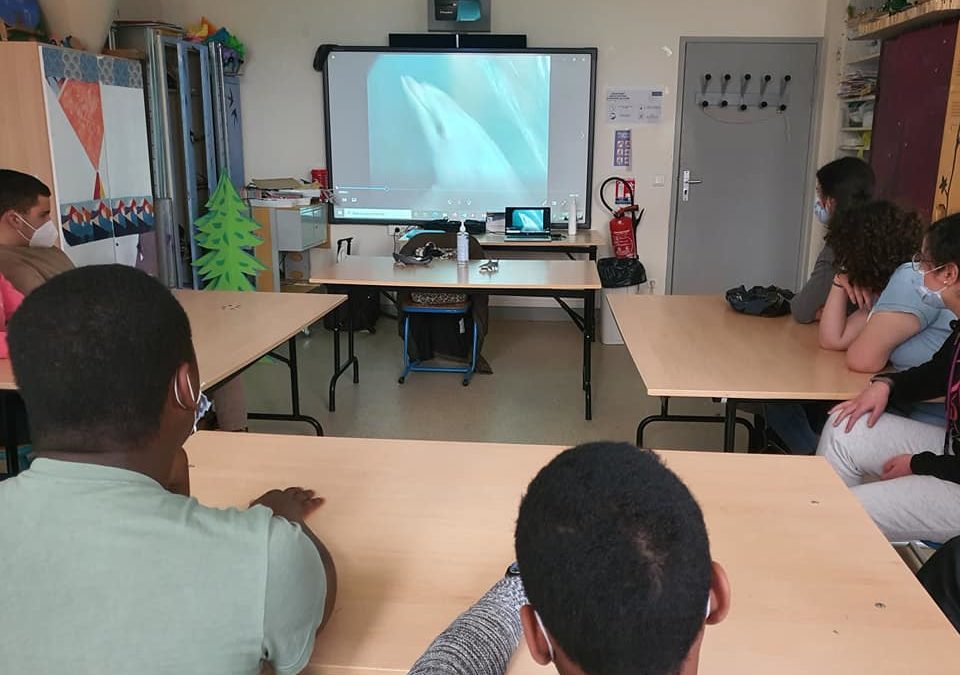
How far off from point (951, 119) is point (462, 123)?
3155 mm

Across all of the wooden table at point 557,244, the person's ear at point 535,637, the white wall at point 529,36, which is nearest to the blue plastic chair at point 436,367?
the wooden table at point 557,244

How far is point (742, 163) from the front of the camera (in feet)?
18.7

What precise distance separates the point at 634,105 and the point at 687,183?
68 cm

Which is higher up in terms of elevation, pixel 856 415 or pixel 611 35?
pixel 611 35

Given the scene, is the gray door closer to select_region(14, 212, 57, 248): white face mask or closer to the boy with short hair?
select_region(14, 212, 57, 248): white face mask

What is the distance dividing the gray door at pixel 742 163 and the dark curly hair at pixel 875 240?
→ 3.33m

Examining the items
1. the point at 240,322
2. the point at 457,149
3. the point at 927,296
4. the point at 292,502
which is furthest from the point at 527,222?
the point at 292,502

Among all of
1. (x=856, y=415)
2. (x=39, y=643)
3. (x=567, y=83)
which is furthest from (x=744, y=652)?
(x=567, y=83)

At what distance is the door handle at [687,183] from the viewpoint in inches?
225

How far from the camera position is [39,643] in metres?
0.83

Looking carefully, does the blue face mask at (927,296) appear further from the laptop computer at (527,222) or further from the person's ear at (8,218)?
the laptop computer at (527,222)

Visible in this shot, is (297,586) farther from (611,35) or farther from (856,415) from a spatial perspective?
(611,35)

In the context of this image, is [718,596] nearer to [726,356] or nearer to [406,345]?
[726,356]

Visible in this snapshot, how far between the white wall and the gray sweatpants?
384 centimetres
